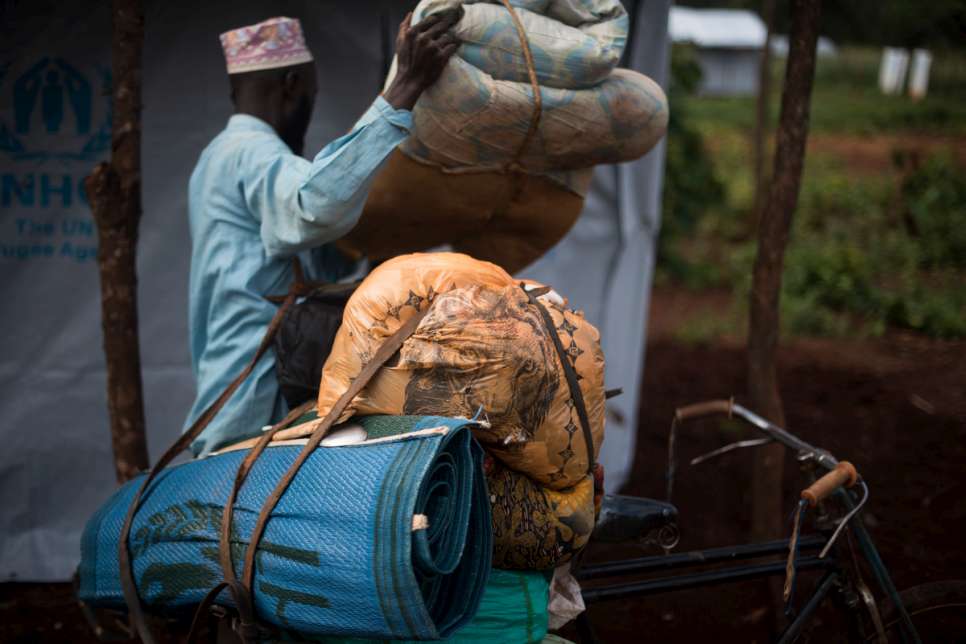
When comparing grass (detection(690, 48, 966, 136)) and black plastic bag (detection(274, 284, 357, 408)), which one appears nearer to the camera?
black plastic bag (detection(274, 284, 357, 408))

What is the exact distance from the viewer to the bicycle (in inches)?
103

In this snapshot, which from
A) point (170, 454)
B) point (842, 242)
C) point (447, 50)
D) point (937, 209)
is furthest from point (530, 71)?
point (937, 209)

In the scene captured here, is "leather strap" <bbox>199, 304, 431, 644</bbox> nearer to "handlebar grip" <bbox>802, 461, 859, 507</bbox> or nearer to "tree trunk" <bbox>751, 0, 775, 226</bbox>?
"handlebar grip" <bbox>802, 461, 859, 507</bbox>

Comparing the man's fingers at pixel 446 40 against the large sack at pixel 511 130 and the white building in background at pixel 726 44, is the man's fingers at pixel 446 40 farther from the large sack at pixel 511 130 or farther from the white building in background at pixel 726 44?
the white building in background at pixel 726 44

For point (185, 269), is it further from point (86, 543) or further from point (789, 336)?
point (789, 336)

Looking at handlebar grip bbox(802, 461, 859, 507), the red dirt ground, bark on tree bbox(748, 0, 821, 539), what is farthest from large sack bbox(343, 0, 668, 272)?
the red dirt ground

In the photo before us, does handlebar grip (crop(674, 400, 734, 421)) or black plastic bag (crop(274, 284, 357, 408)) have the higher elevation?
black plastic bag (crop(274, 284, 357, 408))

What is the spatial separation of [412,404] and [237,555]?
0.46m

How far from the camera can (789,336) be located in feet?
26.4

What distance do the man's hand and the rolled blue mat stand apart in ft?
2.67

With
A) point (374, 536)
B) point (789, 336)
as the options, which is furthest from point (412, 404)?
point (789, 336)

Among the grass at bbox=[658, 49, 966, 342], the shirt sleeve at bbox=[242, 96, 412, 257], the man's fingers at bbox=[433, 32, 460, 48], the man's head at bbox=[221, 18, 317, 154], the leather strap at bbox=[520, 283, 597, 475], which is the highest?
the man's fingers at bbox=[433, 32, 460, 48]

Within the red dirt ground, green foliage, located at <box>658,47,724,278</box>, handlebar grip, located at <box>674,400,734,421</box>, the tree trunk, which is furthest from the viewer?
green foliage, located at <box>658,47,724,278</box>

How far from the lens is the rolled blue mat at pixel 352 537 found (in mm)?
1809
